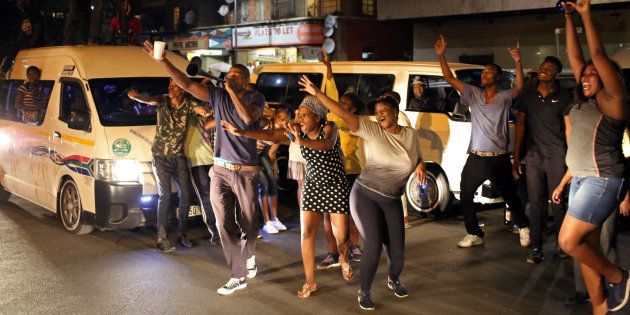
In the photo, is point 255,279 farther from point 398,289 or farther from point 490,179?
point 490,179

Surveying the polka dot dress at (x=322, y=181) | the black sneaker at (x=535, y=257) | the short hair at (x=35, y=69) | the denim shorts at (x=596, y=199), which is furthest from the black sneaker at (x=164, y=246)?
the denim shorts at (x=596, y=199)

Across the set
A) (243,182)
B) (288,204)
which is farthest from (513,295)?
(288,204)

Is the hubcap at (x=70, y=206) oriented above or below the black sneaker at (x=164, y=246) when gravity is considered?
above

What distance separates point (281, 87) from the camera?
471 inches

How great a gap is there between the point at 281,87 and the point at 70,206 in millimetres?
4273

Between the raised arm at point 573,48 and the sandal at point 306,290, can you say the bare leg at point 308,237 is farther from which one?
the raised arm at point 573,48

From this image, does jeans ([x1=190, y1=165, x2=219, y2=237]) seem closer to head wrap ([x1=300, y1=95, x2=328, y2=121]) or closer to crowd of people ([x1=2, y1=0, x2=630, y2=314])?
crowd of people ([x1=2, y1=0, x2=630, y2=314])

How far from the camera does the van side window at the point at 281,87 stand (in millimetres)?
11617

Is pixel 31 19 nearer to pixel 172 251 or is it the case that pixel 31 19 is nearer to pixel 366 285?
pixel 172 251

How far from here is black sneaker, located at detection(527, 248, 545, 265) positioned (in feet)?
24.8

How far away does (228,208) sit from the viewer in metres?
6.69

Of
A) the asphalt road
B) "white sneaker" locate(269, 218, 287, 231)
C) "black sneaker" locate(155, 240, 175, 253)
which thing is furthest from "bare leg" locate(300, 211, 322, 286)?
"white sneaker" locate(269, 218, 287, 231)

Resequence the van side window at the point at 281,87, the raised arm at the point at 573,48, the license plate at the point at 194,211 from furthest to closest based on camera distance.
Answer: the van side window at the point at 281,87, the license plate at the point at 194,211, the raised arm at the point at 573,48

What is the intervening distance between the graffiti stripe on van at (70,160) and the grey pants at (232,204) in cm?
204
